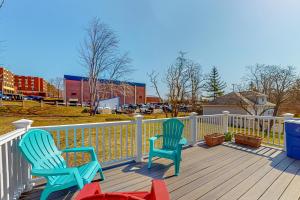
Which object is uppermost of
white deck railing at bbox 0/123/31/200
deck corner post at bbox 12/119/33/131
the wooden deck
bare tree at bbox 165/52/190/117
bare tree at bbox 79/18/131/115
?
bare tree at bbox 79/18/131/115

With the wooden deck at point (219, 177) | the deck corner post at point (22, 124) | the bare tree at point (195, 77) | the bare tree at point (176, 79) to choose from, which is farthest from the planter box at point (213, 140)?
the bare tree at point (195, 77)

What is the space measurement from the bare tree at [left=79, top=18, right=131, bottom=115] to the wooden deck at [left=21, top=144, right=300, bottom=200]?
14.4 meters

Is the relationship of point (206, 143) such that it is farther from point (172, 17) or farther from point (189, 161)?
point (172, 17)

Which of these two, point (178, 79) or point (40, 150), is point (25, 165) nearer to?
point (40, 150)

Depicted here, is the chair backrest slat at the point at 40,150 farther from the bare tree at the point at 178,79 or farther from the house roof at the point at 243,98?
the house roof at the point at 243,98

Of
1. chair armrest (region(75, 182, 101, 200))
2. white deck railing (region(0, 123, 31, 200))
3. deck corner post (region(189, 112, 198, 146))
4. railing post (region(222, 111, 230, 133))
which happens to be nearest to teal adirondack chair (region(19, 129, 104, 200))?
white deck railing (region(0, 123, 31, 200))

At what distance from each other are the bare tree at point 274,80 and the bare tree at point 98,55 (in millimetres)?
13433

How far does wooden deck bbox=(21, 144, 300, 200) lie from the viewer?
2445 mm

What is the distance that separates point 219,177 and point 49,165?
8.94 feet

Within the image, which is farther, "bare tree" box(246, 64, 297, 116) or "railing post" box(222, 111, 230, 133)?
"bare tree" box(246, 64, 297, 116)

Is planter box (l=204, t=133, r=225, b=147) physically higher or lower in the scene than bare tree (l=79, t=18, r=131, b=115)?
lower

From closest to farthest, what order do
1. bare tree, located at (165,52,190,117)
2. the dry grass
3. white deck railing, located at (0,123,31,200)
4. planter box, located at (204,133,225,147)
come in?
white deck railing, located at (0,123,31,200)
planter box, located at (204,133,225,147)
the dry grass
bare tree, located at (165,52,190,117)

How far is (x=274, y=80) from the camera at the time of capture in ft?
51.7

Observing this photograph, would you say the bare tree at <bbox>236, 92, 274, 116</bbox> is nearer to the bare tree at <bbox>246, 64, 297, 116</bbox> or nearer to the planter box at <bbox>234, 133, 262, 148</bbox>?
the bare tree at <bbox>246, 64, 297, 116</bbox>
